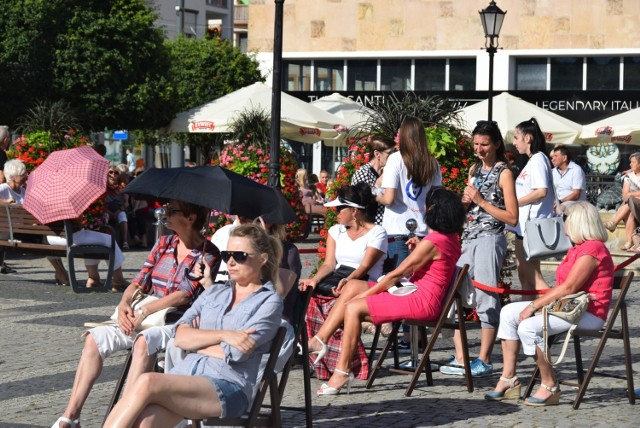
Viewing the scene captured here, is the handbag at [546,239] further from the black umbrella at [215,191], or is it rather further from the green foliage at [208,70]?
the green foliage at [208,70]

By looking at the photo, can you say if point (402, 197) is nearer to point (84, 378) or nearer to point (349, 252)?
point (349, 252)

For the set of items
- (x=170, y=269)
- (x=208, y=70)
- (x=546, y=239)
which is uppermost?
(x=208, y=70)

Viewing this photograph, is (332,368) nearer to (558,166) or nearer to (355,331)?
(355,331)

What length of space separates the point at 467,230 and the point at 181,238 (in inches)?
115

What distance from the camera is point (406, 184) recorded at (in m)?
10.1

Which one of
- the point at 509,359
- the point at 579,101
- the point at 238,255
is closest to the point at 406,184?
the point at 509,359

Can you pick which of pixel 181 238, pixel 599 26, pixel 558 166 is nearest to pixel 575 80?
pixel 599 26

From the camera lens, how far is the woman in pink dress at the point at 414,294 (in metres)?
8.49

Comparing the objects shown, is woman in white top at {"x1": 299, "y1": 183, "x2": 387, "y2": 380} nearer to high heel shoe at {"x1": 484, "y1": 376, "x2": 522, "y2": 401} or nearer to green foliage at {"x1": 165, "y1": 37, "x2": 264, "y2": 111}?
high heel shoe at {"x1": 484, "y1": 376, "x2": 522, "y2": 401}

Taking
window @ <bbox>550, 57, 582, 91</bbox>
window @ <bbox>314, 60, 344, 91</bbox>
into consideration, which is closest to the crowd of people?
window @ <bbox>550, 57, 582, 91</bbox>

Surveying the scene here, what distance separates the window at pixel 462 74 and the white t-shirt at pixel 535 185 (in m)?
29.9

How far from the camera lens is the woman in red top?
317 inches

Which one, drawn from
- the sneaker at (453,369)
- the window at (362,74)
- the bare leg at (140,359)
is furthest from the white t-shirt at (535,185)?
the window at (362,74)

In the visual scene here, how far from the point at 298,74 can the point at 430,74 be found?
447 centimetres
